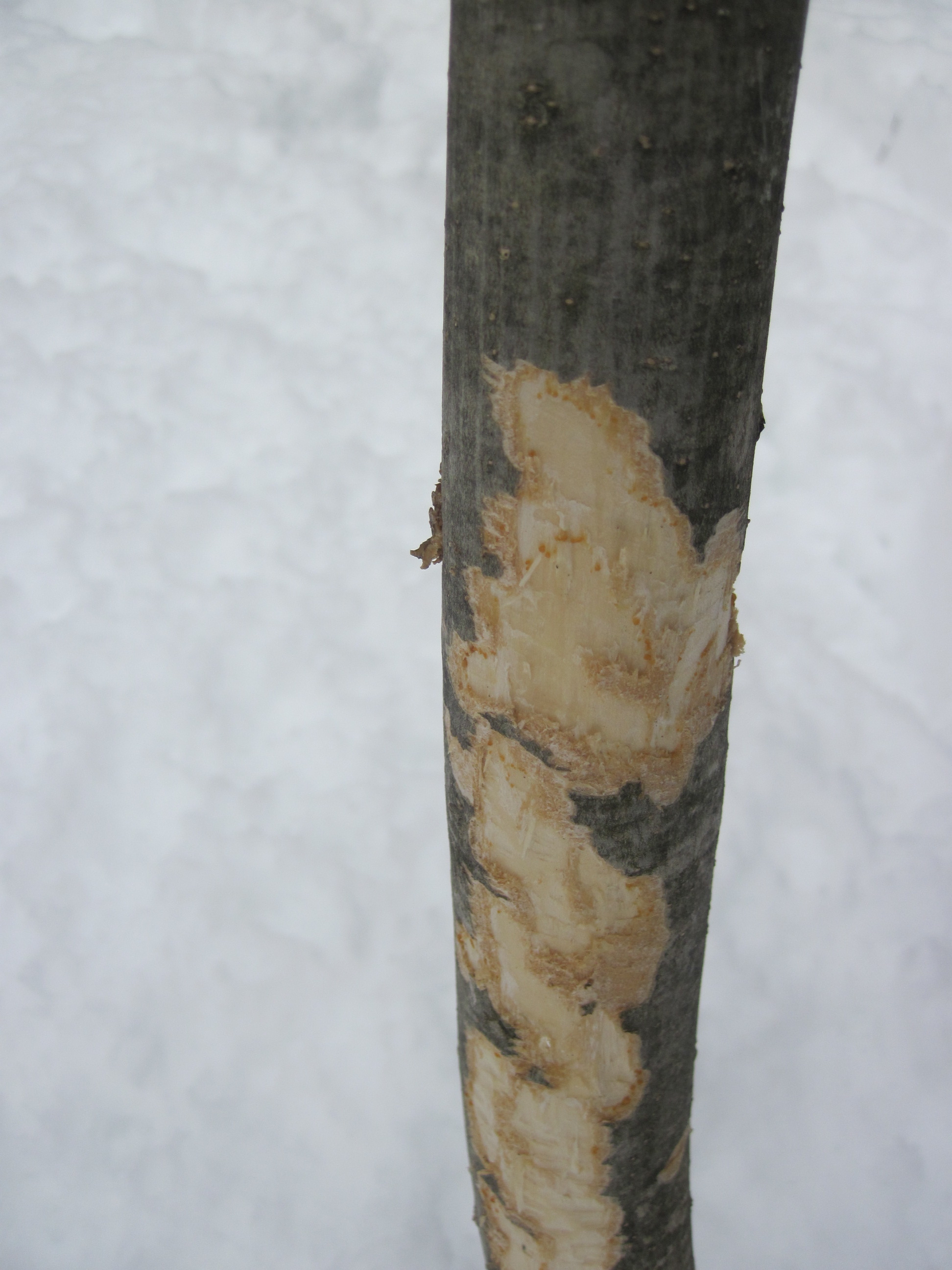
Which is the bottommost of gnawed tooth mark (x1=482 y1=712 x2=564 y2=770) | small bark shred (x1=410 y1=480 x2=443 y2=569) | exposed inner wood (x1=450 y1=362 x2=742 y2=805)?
gnawed tooth mark (x1=482 y1=712 x2=564 y2=770)

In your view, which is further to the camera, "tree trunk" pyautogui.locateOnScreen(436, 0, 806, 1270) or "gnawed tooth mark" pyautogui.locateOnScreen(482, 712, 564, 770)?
"gnawed tooth mark" pyautogui.locateOnScreen(482, 712, 564, 770)

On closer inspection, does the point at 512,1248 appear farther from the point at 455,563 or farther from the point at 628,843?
the point at 455,563

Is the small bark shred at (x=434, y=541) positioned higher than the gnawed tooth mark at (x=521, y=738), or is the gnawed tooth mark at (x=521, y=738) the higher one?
the small bark shred at (x=434, y=541)

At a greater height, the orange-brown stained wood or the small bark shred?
the small bark shred

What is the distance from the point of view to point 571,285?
15.2 inches

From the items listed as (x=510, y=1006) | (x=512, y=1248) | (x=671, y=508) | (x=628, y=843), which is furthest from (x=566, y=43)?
(x=512, y=1248)

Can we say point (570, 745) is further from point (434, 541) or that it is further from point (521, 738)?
point (434, 541)

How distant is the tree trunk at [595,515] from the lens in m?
0.36

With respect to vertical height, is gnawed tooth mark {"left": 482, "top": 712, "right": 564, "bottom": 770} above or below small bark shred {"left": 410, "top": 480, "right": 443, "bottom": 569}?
below

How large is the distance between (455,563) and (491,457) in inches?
2.6

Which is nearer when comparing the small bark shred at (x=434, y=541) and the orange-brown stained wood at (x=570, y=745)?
the orange-brown stained wood at (x=570, y=745)

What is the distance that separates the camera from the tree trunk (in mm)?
362

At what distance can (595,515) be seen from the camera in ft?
1.37

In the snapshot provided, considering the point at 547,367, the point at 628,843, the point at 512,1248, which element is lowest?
the point at 512,1248
